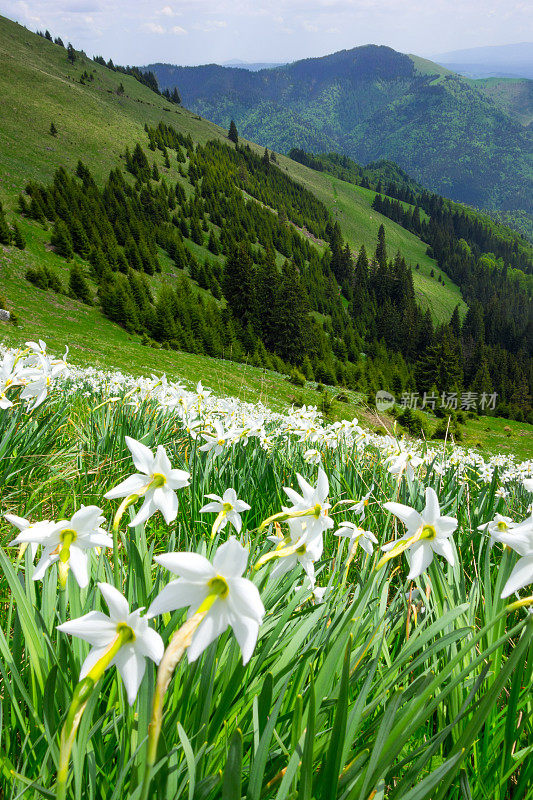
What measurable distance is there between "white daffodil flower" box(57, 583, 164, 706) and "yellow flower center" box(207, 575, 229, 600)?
112 mm

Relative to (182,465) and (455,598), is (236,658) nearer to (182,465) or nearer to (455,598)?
(455,598)

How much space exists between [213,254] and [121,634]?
83305 millimetres

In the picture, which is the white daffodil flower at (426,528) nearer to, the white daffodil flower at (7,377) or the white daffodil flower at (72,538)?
the white daffodil flower at (72,538)

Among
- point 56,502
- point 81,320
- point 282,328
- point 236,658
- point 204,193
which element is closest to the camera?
point 236,658

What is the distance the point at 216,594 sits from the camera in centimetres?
61

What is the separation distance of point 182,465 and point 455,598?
216 cm

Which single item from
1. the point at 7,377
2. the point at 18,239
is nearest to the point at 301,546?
the point at 7,377

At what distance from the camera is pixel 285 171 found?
135125 millimetres

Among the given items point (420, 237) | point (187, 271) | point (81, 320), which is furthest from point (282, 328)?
point (420, 237)

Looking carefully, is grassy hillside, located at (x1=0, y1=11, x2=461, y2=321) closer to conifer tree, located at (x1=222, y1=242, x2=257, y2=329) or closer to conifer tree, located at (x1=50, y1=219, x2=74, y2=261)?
conifer tree, located at (x1=50, y1=219, x2=74, y2=261)

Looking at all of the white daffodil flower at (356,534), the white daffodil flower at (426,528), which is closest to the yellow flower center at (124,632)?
the white daffodil flower at (426,528)

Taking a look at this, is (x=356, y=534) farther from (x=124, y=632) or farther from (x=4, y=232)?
(x=4, y=232)

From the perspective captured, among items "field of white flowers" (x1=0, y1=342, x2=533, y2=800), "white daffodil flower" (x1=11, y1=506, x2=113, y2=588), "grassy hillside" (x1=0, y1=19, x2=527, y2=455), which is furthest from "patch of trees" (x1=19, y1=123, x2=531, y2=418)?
"white daffodil flower" (x1=11, y1=506, x2=113, y2=588)

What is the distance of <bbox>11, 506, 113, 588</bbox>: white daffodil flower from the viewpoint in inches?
36.4
